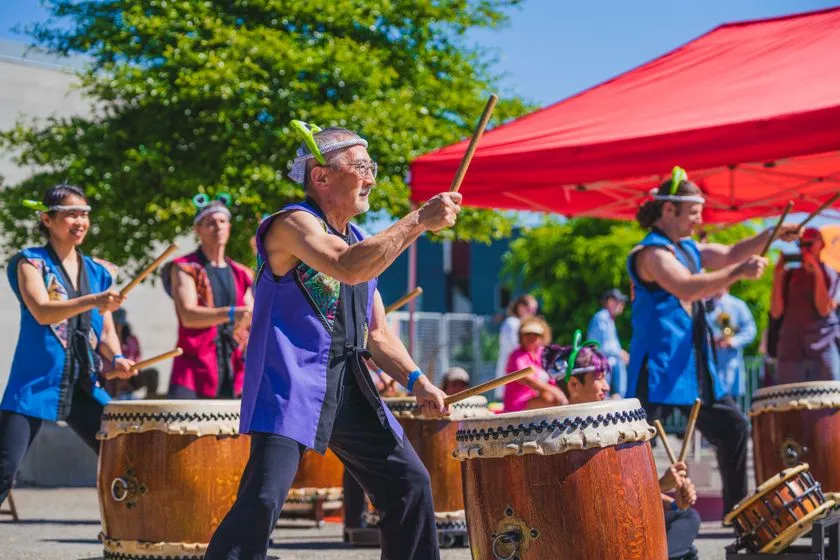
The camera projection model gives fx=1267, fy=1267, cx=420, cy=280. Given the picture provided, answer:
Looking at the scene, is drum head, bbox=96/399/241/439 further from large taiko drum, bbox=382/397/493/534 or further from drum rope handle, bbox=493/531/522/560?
large taiko drum, bbox=382/397/493/534

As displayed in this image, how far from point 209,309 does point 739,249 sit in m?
2.66

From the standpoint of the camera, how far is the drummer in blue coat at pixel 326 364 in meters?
3.69

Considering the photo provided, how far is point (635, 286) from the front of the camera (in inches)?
238

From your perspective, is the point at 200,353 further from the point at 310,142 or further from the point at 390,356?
the point at 310,142

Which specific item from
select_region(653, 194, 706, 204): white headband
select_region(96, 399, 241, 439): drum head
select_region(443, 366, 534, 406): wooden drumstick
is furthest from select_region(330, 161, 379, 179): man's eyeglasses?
select_region(653, 194, 706, 204): white headband

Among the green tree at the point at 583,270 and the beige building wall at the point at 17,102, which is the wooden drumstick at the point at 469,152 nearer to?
the beige building wall at the point at 17,102

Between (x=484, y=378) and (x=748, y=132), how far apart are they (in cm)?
1362

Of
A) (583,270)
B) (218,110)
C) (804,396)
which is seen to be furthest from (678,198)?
(583,270)

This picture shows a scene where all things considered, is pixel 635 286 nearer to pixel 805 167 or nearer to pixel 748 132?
pixel 748 132

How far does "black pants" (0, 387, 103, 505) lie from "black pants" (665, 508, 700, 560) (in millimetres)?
2466

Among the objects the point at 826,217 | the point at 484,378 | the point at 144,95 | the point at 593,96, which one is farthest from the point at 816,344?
the point at 484,378

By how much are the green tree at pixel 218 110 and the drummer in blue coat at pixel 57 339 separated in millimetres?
5604

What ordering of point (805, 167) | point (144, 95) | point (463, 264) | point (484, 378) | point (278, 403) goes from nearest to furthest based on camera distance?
point (278, 403)
point (805, 167)
point (144, 95)
point (484, 378)
point (463, 264)

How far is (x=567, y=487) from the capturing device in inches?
148
